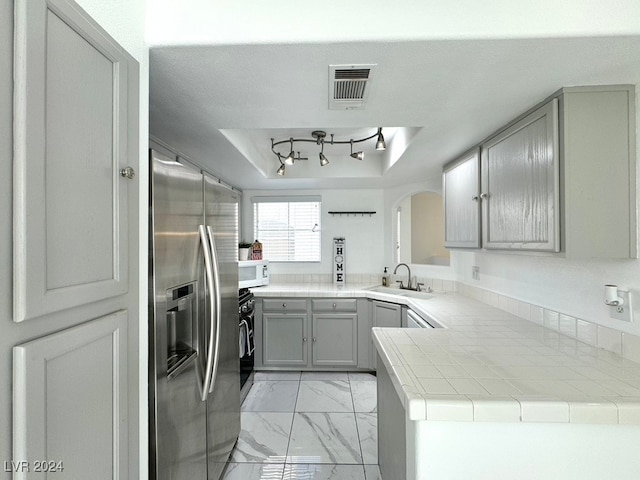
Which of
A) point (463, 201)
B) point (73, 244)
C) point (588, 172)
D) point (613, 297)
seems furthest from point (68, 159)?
point (463, 201)

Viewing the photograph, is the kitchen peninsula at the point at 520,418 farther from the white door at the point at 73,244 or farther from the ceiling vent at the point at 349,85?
the ceiling vent at the point at 349,85

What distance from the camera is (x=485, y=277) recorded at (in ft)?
8.80

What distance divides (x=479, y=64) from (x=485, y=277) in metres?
1.91

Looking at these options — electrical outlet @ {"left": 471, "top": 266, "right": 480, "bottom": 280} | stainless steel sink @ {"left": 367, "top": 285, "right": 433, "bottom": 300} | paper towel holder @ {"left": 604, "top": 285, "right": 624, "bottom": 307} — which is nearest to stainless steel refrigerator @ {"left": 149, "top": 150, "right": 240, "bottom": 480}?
paper towel holder @ {"left": 604, "top": 285, "right": 624, "bottom": 307}

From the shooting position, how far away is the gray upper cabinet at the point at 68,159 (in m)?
0.63

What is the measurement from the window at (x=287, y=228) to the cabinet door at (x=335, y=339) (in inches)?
36.7

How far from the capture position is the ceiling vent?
1.28 metres

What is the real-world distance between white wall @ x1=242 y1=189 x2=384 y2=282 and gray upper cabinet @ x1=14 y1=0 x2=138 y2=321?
319cm

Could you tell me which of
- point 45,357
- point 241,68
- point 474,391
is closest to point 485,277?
point 474,391

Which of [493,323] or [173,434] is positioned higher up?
[493,323]

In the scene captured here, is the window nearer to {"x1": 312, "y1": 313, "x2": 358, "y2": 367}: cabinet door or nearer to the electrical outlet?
{"x1": 312, "y1": 313, "x2": 358, "y2": 367}: cabinet door

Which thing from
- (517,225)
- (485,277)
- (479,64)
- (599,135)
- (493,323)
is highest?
(479,64)

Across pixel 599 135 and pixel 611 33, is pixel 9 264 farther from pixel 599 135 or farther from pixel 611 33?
pixel 599 135

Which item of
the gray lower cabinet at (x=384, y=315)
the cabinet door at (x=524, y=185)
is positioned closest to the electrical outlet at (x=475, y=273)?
the gray lower cabinet at (x=384, y=315)
